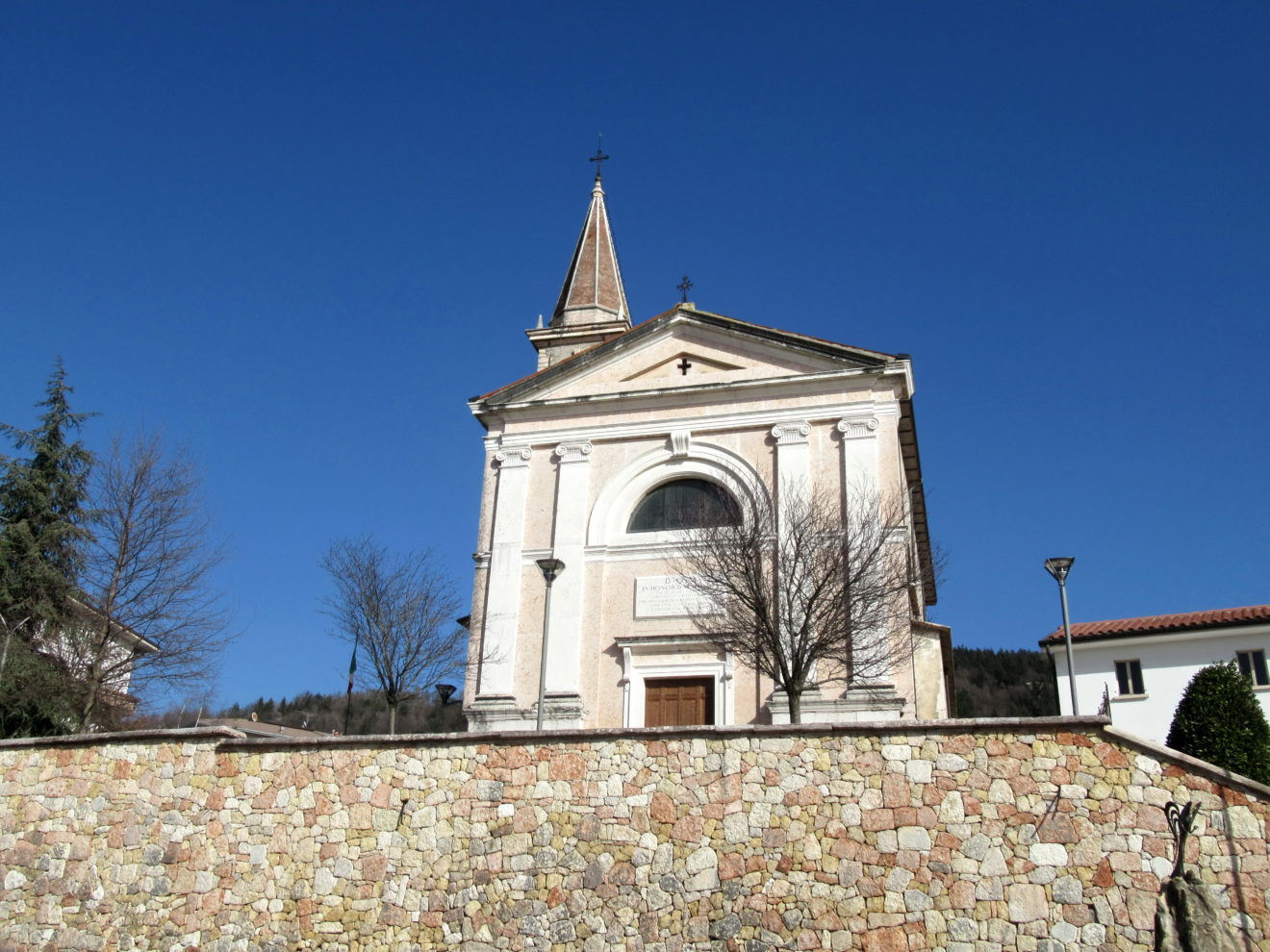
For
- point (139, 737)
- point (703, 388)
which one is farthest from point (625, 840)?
point (703, 388)

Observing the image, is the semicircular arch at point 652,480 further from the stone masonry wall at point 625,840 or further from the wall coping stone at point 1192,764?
the wall coping stone at point 1192,764

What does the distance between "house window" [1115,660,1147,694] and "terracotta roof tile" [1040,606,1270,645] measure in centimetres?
85

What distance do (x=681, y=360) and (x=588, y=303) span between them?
8776 millimetres

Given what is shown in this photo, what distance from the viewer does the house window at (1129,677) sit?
31109mm

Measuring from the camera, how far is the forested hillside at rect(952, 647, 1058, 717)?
68250mm

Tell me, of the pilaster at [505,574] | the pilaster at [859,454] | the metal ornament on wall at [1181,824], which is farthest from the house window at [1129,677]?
the metal ornament on wall at [1181,824]

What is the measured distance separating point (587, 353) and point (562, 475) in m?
2.65

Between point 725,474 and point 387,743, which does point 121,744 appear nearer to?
point 387,743

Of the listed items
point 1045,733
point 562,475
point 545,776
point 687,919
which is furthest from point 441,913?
point 562,475

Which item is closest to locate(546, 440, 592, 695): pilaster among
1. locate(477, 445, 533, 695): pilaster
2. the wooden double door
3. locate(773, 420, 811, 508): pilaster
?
locate(477, 445, 533, 695): pilaster

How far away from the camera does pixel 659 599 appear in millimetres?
20109

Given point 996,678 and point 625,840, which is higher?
point 996,678

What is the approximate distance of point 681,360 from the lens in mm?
22406

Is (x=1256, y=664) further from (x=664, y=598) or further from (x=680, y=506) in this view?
(x=664, y=598)
